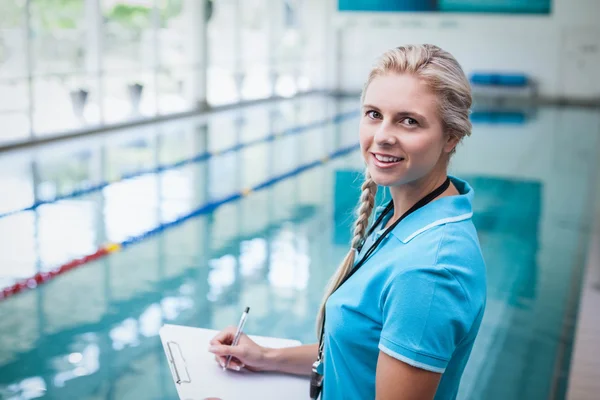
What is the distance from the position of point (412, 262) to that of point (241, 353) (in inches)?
25.2

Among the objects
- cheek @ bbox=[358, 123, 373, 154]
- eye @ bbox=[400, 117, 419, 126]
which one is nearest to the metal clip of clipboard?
cheek @ bbox=[358, 123, 373, 154]

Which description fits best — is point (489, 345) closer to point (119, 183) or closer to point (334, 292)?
point (334, 292)

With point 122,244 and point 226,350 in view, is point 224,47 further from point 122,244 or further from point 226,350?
point 226,350

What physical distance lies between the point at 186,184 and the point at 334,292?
24.9 ft

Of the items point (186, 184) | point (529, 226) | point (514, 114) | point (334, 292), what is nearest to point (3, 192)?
point (186, 184)

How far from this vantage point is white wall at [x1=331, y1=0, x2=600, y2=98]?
21719mm

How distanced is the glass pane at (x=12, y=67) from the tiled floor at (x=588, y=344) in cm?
924

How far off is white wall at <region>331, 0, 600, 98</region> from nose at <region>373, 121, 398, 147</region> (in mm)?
19869

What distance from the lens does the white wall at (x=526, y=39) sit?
21.7 m

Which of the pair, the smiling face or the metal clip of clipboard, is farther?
the metal clip of clipboard

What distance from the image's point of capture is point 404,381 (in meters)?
1.36

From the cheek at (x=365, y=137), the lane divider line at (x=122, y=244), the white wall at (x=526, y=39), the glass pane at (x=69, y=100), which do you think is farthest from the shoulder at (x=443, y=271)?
the white wall at (x=526, y=39)

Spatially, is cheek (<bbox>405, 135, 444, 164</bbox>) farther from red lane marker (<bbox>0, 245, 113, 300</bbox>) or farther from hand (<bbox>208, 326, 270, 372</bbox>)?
red lane marker (<bbox>0, 245, 113, 300</bbox>)

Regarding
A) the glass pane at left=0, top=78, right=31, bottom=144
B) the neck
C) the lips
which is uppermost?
the lips
